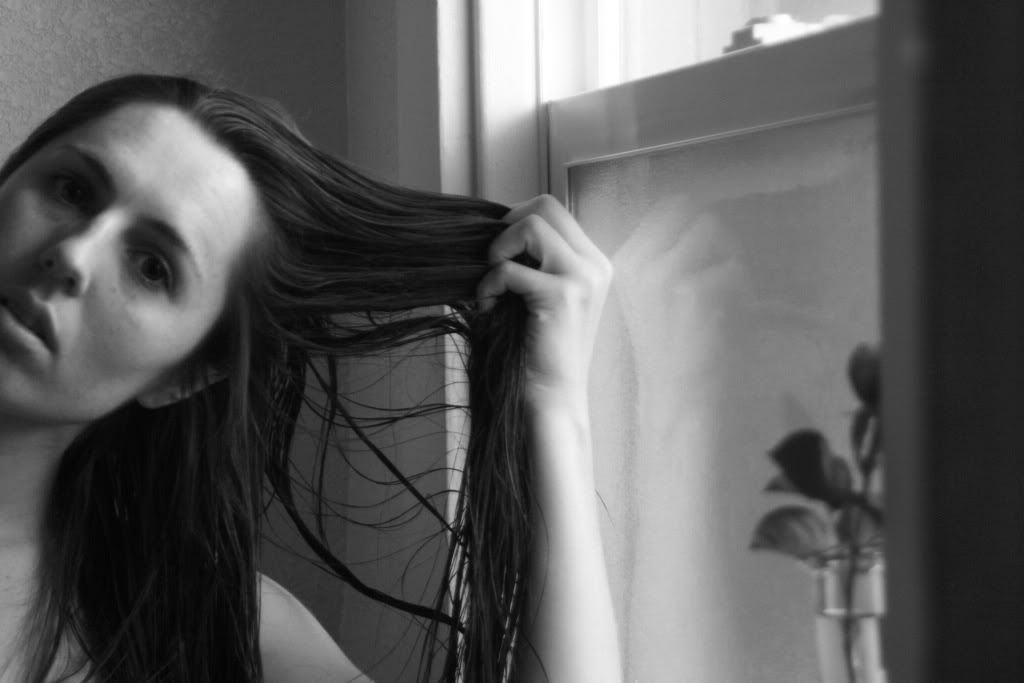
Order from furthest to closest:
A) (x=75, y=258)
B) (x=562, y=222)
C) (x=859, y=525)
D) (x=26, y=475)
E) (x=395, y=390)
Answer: (x=395, y=390), (x=26, y=475), (x=562, y=222), (x=75, y=258), (x=859, y=525)

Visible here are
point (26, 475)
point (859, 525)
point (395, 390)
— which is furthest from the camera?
point (395, 390)

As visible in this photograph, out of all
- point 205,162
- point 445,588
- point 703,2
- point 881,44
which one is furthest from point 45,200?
point 881,44

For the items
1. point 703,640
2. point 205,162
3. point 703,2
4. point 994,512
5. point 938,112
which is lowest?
point 703,640

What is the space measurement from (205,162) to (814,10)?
543mm

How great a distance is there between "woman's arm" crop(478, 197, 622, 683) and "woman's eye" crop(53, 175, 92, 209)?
0.36 m

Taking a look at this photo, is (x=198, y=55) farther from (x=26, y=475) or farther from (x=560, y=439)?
(x=560, y=439)

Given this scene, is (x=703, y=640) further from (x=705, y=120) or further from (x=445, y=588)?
(x=705, y=120)

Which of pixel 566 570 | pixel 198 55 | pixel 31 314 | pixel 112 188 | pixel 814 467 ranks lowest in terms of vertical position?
pixel 566 570

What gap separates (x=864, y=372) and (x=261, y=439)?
604 mm

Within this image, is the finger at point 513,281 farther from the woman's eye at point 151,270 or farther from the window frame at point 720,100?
the woman's eye at point 151,270

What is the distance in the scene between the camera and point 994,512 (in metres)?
0.27

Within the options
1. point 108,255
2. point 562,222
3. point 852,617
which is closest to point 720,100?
point 562,222

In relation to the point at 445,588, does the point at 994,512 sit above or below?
above

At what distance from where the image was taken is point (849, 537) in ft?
2.42
